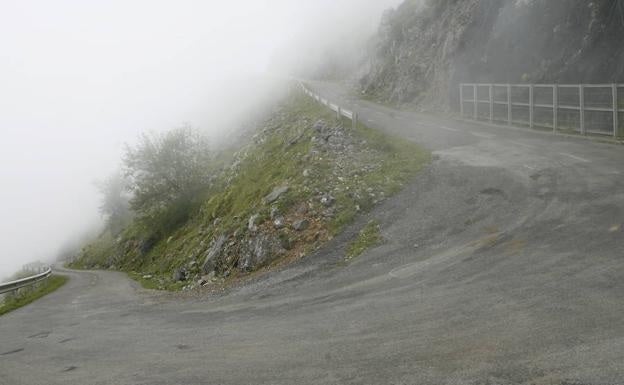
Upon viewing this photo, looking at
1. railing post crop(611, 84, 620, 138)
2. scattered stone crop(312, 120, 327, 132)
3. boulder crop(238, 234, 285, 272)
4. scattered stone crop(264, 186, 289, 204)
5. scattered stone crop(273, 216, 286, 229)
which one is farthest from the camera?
scattered stone crop(312, 120, 327, 132)

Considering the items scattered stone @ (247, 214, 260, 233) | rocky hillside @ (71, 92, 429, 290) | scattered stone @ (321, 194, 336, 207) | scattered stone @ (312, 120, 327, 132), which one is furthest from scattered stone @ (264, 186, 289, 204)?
scattered stone @ (312, 120, 327, 132)

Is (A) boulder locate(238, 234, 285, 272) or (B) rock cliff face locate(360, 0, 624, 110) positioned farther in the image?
(B) rock cliff face locate(360, 0, 624, 110)

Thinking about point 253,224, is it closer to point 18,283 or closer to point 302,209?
point 302,209

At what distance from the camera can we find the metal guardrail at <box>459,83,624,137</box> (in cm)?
2338

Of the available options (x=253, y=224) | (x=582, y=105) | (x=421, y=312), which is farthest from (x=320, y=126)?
(x=421, y=312)

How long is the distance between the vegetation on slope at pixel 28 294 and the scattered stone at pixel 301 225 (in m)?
13.4

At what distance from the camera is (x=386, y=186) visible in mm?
18578

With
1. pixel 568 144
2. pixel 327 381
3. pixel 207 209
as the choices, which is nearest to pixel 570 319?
pixel 327 381

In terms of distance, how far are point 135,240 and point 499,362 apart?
41.2 metres

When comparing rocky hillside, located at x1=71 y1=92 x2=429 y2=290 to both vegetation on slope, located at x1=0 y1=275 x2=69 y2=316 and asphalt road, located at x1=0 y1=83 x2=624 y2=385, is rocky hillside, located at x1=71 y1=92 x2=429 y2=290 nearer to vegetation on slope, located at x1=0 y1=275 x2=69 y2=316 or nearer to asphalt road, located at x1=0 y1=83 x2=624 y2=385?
asphalt road, located at x1=0 y1=83 x2=624 y2=385

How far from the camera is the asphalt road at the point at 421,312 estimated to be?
6.84 meters

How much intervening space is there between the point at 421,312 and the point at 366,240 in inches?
242

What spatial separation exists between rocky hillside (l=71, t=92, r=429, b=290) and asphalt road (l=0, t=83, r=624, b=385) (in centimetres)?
140

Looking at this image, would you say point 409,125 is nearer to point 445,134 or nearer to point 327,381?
point 445,134
